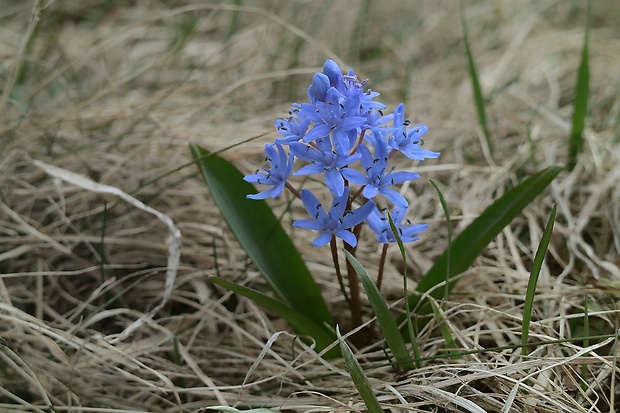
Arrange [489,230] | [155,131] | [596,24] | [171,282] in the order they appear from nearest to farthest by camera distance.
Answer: [489,230]
[171,282]
[155,131]
[596,24]

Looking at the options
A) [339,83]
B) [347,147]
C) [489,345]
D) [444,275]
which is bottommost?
[489,345]

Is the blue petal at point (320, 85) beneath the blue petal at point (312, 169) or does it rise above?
above

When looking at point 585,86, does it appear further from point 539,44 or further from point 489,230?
point 539,44

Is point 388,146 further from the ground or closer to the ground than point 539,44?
closer to the ground

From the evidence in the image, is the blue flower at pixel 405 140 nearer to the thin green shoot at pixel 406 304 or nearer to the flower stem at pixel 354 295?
the thin green shoot at pixel 406 304

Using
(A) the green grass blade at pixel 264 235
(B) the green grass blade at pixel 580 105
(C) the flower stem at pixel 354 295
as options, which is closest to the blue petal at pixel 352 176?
(C) the flower stem at pixel 354 295

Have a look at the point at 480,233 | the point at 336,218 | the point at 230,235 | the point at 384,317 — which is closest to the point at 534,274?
the point at 480,233

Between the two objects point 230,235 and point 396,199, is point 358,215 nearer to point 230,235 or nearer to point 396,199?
point 396,199

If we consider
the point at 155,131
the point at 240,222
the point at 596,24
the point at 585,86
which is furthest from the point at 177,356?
the point at 596,24
